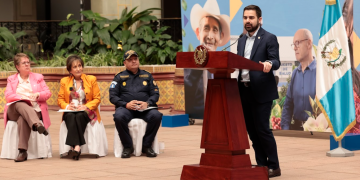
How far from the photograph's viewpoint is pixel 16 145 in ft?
27.5

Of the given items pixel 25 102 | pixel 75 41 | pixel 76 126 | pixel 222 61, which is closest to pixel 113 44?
pixel 75 41

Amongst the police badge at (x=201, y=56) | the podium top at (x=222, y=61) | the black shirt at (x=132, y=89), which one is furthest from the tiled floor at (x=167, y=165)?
the police badge at (x=201, y=56)

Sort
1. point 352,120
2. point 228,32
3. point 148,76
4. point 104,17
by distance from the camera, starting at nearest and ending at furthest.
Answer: point 352,120
point 148,76
point 228,32
point 104,17

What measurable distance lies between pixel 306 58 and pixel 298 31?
16.1 inches

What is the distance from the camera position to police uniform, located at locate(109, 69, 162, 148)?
836 centimetres

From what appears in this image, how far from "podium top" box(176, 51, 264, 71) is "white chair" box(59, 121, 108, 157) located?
2801 mm

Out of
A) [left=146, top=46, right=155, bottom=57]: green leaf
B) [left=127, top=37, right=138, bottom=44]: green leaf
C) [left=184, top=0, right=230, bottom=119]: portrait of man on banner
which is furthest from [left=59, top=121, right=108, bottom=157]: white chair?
[left=127, top=37, right=138, bottom=44]: green leaf

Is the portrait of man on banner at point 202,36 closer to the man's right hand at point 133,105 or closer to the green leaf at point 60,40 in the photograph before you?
the man's right hand at point 133,105

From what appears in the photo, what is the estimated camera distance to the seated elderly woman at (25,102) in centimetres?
822

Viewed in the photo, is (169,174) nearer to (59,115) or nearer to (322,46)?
(322,46)

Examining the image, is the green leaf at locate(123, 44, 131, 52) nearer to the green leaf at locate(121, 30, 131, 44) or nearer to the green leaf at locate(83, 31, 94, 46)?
the green leaf at locate(121, 30, 131, 44)

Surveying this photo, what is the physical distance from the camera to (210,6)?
1124 centimetres

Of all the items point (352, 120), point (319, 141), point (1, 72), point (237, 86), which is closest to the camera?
point (237, 86)

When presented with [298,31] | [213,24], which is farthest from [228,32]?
[298,31]
